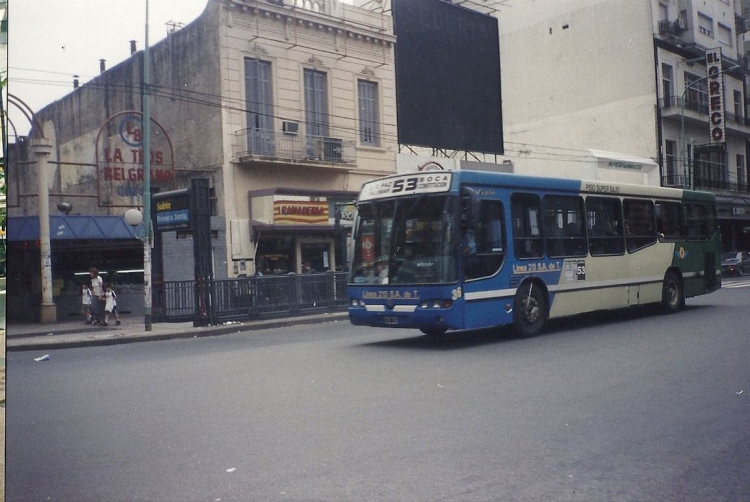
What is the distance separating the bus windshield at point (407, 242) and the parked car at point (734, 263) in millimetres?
28618

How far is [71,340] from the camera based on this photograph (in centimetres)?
602

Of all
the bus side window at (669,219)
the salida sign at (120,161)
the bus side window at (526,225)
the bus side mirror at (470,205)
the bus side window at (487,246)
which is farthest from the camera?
the bus side window at (669,219)

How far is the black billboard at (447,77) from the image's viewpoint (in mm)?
28516

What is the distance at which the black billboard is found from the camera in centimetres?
2852

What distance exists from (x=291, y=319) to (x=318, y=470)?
14.7 metres

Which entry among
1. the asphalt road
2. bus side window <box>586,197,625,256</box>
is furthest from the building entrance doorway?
the asphalt road

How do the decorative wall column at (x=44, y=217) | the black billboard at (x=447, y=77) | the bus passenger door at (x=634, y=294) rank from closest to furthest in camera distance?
the decorative wall column at (x=44, y=217) < the bus passenger door at (x=634, y=294) < the black billboard at (x=447, y=77)

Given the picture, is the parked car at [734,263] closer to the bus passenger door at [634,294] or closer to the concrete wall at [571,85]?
the concrete wall at [571,85]

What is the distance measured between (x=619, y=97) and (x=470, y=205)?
23.7 meters

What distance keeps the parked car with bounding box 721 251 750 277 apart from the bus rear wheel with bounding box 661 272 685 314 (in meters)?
21.5

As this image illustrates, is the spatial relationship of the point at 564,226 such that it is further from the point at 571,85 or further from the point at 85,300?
the point at 571,85

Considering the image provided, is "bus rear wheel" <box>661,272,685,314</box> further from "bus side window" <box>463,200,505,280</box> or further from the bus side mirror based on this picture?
the bus side mirror

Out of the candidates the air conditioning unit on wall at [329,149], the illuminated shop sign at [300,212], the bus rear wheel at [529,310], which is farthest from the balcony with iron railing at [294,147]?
the bus rear wheel at [529,310]

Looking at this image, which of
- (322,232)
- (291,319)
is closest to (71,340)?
(291,319)
